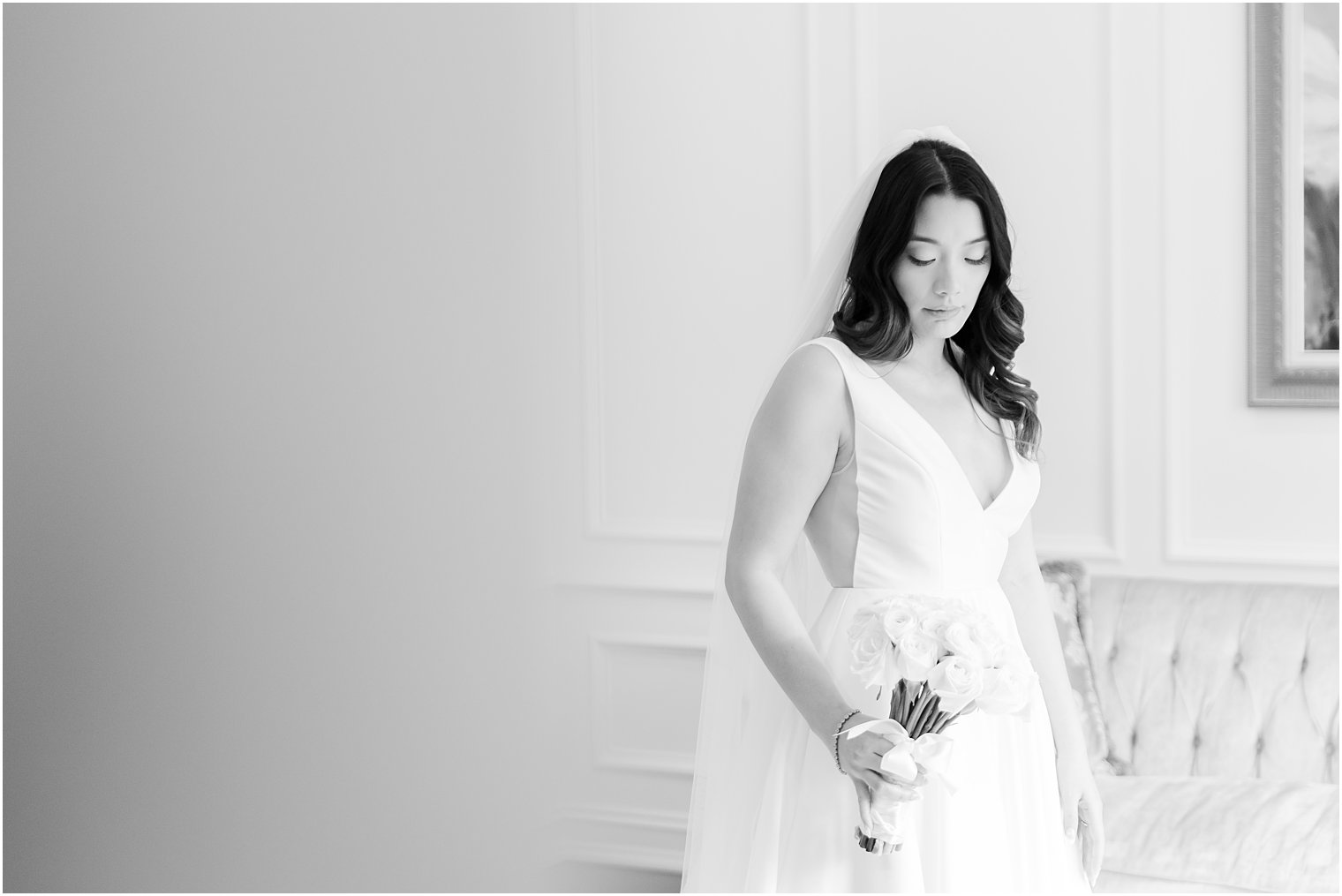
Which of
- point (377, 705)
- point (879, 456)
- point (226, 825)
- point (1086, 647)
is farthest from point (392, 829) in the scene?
point (1086, 647)

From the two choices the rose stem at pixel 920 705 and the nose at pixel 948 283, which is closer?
the rose stem at pixel 920 705


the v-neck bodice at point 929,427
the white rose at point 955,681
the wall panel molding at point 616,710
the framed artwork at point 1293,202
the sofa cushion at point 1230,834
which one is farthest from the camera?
the wall panel molding at point 616,710

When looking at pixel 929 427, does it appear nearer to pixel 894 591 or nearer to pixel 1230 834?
pixel 894 591

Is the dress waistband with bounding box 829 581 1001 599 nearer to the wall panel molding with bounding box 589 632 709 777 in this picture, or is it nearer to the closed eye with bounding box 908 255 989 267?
the closed eye with bounding box 908 255 989 267

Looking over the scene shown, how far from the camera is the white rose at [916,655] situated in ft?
4.14

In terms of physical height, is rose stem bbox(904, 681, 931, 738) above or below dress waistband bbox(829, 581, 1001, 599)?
below

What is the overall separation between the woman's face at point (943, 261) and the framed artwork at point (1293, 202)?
1.52 meters

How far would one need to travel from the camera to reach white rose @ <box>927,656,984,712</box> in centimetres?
125

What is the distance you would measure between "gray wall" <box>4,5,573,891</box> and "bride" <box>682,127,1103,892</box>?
0.37 m

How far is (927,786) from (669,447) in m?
1.87

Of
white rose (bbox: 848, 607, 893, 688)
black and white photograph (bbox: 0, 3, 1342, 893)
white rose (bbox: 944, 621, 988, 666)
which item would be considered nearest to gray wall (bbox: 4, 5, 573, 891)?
black and white photograph (bbox: 0, 3, 1342, 893)

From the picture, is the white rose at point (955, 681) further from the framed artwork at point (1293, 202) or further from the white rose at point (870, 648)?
the framed artwork at point (1293, 202)

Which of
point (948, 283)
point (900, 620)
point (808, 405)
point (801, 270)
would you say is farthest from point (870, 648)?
point (801, 270)

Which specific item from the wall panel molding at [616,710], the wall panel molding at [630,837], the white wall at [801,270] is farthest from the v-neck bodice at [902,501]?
the wall panel molding at [630,837]
